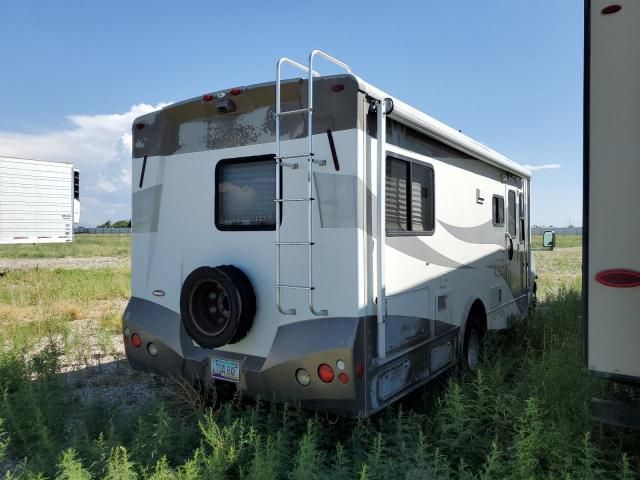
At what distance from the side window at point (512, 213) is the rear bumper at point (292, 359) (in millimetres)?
4400

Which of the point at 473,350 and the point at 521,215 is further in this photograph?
the point at 521,215

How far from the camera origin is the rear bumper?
3570mm

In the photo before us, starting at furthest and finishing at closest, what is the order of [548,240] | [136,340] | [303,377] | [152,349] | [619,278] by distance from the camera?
[548,240]
[136,340]
[152,349]
[303,377]
[619,278]

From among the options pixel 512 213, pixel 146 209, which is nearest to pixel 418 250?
pixel 146 209

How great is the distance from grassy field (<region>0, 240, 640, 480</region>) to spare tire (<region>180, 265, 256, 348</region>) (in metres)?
0.59

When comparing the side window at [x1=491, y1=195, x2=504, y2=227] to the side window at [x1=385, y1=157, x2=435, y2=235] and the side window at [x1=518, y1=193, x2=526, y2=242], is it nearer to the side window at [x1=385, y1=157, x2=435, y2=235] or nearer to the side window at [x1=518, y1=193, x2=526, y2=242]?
the side window at [x1=518, y1=193, x2=526, y2=242]

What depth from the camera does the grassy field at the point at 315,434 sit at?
3.32 m

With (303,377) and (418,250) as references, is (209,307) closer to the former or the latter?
(303,377)

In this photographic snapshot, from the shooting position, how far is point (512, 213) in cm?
750

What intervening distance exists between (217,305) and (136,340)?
1066 millimetres

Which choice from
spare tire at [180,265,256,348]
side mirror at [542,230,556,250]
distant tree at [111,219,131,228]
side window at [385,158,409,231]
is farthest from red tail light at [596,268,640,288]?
→ distant tree at [111,219,131,228]

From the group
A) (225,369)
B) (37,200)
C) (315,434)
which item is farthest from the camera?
(37,200)

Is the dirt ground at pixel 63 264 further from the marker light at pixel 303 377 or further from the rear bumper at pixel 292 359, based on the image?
the marker light at pixel 303 377

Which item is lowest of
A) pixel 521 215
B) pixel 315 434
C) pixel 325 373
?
pixel 315 434
